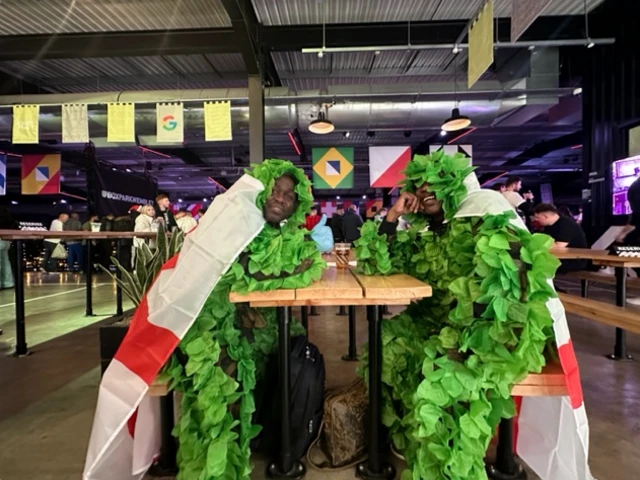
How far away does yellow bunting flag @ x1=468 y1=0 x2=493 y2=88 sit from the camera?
2734 mm

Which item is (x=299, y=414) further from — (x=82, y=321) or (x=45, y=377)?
(x=82, y=321)

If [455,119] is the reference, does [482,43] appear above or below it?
below

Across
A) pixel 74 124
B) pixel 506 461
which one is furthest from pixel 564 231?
pixel 74 124

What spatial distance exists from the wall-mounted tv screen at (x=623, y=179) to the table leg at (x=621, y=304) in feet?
10.3

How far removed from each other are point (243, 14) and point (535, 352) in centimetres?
432

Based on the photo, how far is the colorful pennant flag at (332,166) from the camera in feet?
25.4

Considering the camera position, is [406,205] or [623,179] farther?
[623,179]

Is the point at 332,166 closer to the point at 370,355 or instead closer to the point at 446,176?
the point at 446,176

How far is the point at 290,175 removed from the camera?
4.84ft

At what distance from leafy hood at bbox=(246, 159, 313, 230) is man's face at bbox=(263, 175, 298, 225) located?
18 millimetres

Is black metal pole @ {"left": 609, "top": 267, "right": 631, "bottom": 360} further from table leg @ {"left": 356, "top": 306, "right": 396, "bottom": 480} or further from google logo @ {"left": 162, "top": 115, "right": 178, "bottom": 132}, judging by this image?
google logo @ {"left": 162, "top": 115, "right": 178, "bottom": 132}

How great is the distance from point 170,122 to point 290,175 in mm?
4231

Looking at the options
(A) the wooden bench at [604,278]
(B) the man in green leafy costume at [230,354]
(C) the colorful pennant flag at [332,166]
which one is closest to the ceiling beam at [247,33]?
(C) the colorful pennant flag at [332,166]

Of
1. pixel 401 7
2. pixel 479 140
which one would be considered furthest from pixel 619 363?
pixel 479 140
